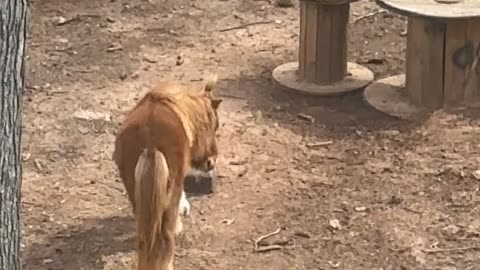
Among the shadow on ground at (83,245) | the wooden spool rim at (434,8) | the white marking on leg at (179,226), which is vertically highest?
the wooden spool rim at (434,8)

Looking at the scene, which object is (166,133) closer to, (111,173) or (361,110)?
(111,173)

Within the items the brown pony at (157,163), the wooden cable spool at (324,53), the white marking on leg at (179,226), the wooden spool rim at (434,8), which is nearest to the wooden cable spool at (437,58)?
the wooden spool rim at (434,8)

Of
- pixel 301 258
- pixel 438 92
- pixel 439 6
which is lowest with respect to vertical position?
pixel 301 258

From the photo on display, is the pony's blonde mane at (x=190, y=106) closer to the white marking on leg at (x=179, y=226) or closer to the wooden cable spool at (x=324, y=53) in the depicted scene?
the white marking on leg at (x=179, y=226)

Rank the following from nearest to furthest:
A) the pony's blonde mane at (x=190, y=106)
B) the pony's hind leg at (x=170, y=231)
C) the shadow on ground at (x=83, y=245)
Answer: the pony's hind leg at (x=170, y=231) < the pony's blonde mane at (x=190, y=106) < the shadow on ground at (x=83, y=245)

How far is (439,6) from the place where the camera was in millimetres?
7141

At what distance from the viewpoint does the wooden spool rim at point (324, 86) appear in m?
7.68

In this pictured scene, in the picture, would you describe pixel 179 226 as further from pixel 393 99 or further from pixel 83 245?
pixel 393 99

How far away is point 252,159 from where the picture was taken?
6.77 meters

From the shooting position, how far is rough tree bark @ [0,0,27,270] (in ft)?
11.1

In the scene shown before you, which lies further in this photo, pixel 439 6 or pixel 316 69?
pixel 316 69

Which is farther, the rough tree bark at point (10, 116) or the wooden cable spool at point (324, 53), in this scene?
the wooden cable spool at point (324, 53)

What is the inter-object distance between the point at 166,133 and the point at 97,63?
3.19 metres

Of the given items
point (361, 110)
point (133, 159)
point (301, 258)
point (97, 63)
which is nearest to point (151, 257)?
point (133, 159)
